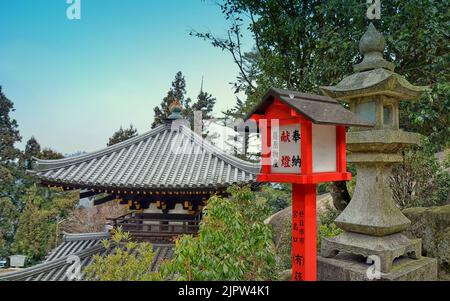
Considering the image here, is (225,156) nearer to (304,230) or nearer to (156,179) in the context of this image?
(156,179)

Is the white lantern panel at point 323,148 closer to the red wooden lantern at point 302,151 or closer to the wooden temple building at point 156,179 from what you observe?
the red wooden lantern at point 302,151

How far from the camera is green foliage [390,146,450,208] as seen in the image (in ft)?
24.7

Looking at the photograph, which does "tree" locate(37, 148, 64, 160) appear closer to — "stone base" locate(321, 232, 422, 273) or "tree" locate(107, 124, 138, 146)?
"tree" locate(107, 124, 138, 146)

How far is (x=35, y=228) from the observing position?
56.3ft

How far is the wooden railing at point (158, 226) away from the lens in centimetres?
536

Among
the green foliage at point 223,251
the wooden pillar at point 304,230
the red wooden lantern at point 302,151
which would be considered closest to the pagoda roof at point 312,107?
the red wooden lantern at point 302,151

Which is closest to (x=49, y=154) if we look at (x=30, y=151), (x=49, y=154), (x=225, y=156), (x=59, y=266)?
(x=49, y=154)

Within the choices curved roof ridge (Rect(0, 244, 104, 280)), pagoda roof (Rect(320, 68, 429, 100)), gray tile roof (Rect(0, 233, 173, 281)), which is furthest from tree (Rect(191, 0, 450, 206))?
curved roof ridge (Rect(0, 244, 104, 280))

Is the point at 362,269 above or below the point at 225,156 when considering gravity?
below

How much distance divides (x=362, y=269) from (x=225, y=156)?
10.00 ft

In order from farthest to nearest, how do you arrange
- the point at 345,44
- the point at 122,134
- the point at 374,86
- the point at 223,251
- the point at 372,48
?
the point at 122,134 → the point at 345,44 → the point at 372,48 → the point at 374,86 → the point at 223,251
